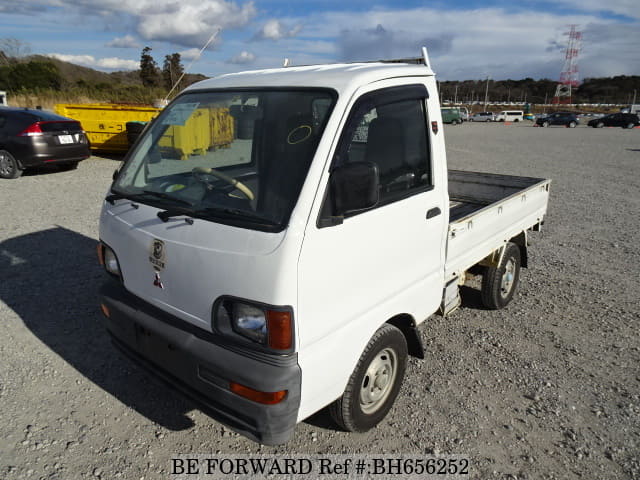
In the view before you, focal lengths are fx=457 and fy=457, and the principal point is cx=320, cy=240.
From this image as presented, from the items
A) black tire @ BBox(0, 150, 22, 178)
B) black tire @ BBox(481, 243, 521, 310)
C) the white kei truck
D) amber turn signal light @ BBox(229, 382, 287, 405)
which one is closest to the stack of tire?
black tire @ BBox(0, 150, 22, 178)

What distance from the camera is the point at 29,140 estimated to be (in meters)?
10.4

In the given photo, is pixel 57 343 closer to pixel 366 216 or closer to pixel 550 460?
pixel 366 216

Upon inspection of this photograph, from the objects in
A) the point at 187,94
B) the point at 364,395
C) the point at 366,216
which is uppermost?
the point at 187,94

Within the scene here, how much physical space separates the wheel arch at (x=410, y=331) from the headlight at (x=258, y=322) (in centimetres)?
110

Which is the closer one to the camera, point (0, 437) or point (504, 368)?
point (0, 437)

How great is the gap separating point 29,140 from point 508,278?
416 inches

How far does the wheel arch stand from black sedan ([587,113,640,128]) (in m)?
48.7

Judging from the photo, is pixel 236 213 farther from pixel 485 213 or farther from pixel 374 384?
pixel 485 213

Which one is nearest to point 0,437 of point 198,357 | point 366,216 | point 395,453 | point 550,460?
point 198,357

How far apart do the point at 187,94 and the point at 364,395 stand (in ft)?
7.90

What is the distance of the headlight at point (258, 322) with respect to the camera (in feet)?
7.11

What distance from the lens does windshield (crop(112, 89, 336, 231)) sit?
238 centimetres

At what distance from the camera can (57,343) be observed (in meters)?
4.01

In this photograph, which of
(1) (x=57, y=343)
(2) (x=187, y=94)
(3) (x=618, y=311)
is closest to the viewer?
(2) (x=187, y=94)
